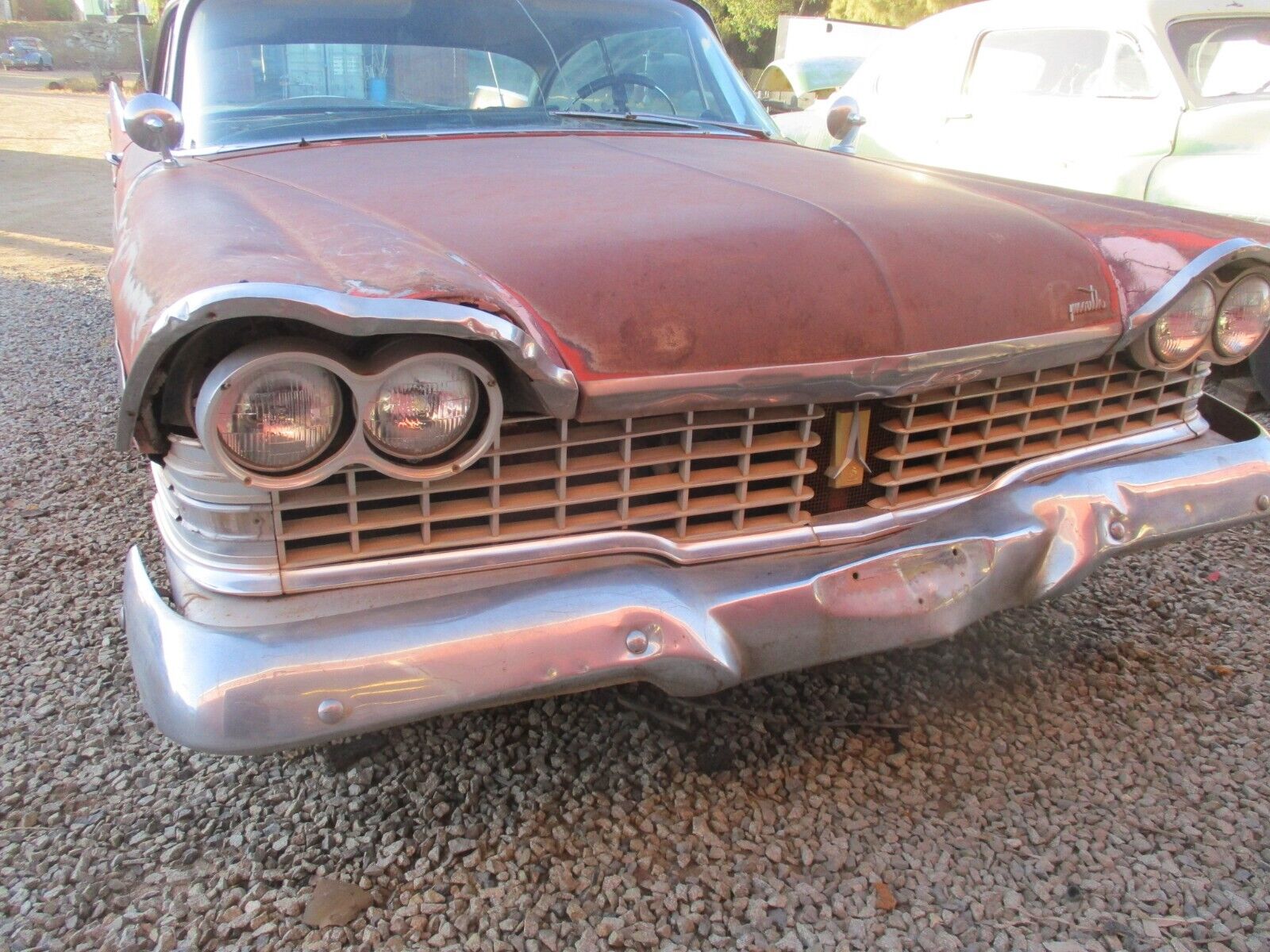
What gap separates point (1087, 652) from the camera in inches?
99.7

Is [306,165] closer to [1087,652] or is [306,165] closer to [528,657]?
[528,657]

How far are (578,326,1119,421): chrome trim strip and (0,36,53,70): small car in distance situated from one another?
40426 mm

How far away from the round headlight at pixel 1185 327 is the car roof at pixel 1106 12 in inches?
123

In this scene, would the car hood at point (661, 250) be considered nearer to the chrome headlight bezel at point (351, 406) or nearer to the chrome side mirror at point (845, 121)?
the chrome headlight bezel at point (351, 406)

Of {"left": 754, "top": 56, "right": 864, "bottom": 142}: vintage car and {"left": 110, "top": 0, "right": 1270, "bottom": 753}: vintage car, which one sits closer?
{"left": 110, "top": 0, "right": 1270, "bottom": 753}: vintage car

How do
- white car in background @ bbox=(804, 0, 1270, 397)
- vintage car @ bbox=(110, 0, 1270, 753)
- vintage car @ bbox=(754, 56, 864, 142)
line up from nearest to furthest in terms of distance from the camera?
vintage car @ bbox=(110, 0, 1270, 753), white car in background @ bbox=(804, 0, 1270, 397), vintage car @ bbox=(754, 56, 864, 142)

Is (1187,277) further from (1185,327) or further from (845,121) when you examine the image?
(845,121)

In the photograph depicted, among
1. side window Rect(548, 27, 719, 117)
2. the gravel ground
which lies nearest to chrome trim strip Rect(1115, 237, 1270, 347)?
the gravel ground

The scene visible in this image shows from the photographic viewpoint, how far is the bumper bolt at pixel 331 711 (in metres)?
1.42

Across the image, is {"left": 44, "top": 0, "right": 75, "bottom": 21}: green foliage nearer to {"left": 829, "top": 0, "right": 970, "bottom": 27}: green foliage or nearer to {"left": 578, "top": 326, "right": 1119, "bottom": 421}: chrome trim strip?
{"left": 829, "top": 0, "right": 970, "bottom": 27}: green foliage

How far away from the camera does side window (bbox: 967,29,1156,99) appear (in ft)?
14.9

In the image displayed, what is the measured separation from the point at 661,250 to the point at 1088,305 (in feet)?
2.89

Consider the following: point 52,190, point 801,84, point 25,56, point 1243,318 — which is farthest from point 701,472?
point 25,56

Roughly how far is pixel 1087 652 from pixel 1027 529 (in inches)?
32.5
